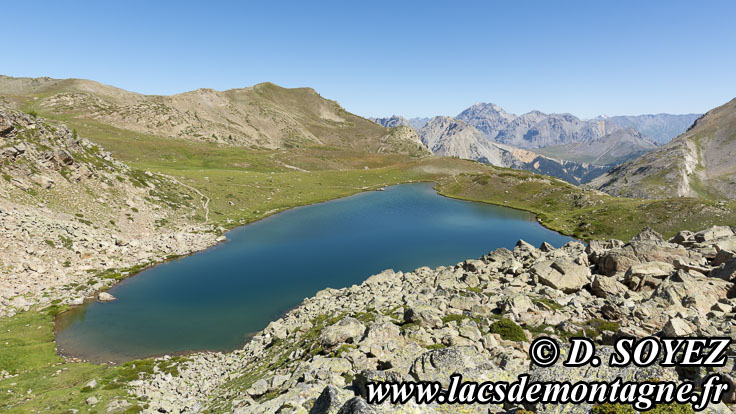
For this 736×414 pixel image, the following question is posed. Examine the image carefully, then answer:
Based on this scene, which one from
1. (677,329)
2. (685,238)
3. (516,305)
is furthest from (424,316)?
(685,238)

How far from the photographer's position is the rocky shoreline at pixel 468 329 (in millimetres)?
16344

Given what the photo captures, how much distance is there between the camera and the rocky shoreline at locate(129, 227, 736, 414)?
53.6 ft

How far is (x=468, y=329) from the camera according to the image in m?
23.9

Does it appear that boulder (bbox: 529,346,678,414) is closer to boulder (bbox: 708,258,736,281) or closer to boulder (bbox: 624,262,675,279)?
boulder (bbox: 624,262,675,279)

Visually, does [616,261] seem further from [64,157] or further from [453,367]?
[64,157]

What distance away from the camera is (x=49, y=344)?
120 feet

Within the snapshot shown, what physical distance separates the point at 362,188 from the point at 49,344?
13883 cm

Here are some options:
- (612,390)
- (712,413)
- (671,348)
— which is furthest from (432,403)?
(671,348)

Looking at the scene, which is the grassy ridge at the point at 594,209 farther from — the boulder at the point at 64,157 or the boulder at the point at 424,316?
the boulder at the point at 64,157

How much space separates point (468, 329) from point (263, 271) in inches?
1837

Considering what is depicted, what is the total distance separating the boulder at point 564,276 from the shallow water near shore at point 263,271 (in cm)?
3079

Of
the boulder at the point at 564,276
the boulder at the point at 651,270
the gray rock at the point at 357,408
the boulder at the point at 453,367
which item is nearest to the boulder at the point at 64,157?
the boulder at the point at 453,367

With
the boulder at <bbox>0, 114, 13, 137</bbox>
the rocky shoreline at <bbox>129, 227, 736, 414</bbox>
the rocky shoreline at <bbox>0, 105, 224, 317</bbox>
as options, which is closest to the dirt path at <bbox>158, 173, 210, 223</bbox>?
the rocky shoreline at <bbox>0, 105, 224, 317</bbox>

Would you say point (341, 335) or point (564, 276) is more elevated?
point (564, 276)
